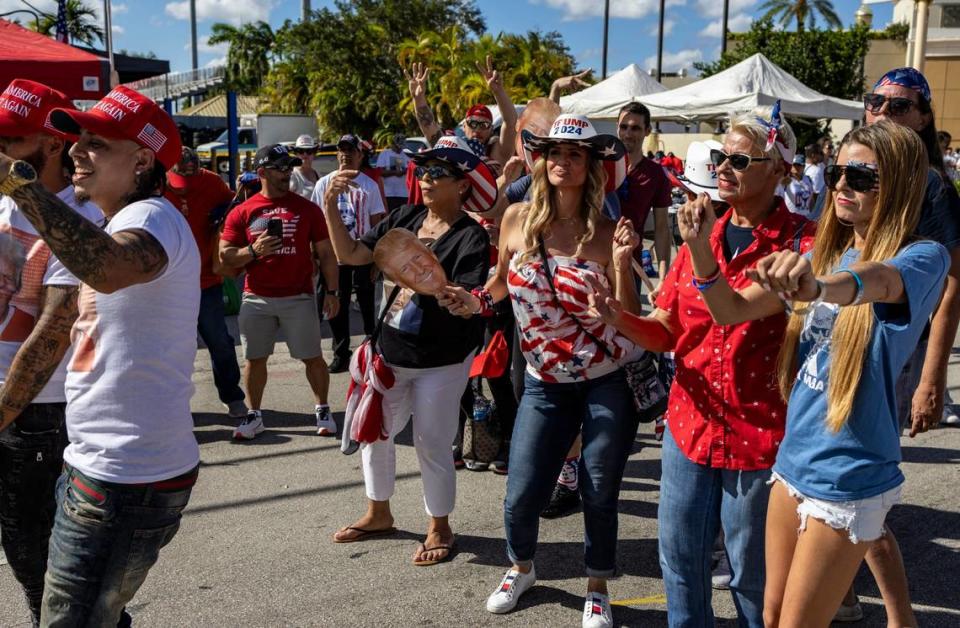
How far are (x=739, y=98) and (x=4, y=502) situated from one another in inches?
555

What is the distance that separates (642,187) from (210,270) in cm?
314

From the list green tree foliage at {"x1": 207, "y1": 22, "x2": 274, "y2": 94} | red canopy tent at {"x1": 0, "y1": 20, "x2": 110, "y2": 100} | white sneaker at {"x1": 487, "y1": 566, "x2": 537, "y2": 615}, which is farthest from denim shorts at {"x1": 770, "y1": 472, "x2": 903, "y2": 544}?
green tree foliage at {"x1": 207, "y1": 22, "x2": 274, "y2": 94}

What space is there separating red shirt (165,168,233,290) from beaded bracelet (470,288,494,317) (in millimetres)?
3231

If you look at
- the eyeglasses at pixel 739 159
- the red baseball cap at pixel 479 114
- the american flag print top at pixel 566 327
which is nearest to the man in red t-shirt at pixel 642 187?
the red baseball cap at pixel 479 114

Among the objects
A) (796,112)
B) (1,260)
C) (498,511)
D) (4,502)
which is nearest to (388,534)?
(498,511)

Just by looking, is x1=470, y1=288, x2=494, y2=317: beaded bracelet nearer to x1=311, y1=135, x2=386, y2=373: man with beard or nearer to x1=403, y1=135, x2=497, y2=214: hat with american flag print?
x1=403, y1=135, x2=497, y2=214: hat with american flag print

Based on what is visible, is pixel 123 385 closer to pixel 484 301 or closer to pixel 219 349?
pixel 484 301

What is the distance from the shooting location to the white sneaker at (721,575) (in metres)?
4.20

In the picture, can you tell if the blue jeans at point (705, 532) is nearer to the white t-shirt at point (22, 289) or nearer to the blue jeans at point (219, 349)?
the white t-shirt at point (22, 289)

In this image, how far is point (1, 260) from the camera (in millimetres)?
2867

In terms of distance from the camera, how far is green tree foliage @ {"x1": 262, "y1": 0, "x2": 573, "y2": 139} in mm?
35812

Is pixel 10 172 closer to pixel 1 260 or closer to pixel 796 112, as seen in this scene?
pixel 1 260

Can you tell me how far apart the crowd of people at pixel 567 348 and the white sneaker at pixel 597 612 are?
0.02 metres

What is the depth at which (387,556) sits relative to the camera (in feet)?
14.6
